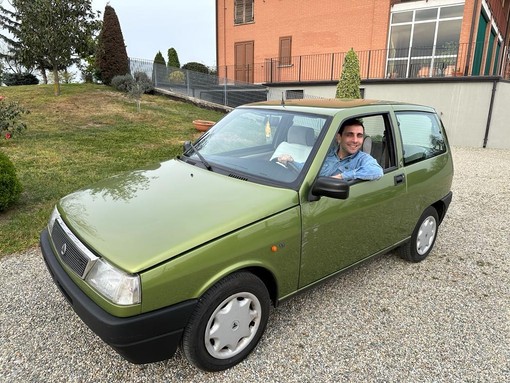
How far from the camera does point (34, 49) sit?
13234 mm

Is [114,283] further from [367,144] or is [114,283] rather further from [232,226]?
[367,144]

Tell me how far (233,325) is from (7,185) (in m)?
4.03

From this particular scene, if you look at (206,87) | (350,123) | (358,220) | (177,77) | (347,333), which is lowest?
(347,333)

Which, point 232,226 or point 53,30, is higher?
point 53,30

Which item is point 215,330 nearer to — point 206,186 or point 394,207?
point 206,186

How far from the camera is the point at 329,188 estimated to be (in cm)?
253

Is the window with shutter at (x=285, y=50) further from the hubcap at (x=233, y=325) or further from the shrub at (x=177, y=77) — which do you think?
the hubcap at (x=233, y=325)

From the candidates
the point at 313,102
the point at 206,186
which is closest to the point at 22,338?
the point at 206,186

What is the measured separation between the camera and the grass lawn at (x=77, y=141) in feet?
16.9

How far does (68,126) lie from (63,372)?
9.89 meters

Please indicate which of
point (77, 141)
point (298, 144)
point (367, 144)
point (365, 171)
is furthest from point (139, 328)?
point (77, 141)

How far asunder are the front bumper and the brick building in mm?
14748

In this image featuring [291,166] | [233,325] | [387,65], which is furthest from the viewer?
[387,65]

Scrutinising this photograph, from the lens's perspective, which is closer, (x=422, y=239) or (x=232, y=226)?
(x=232, y=226)
